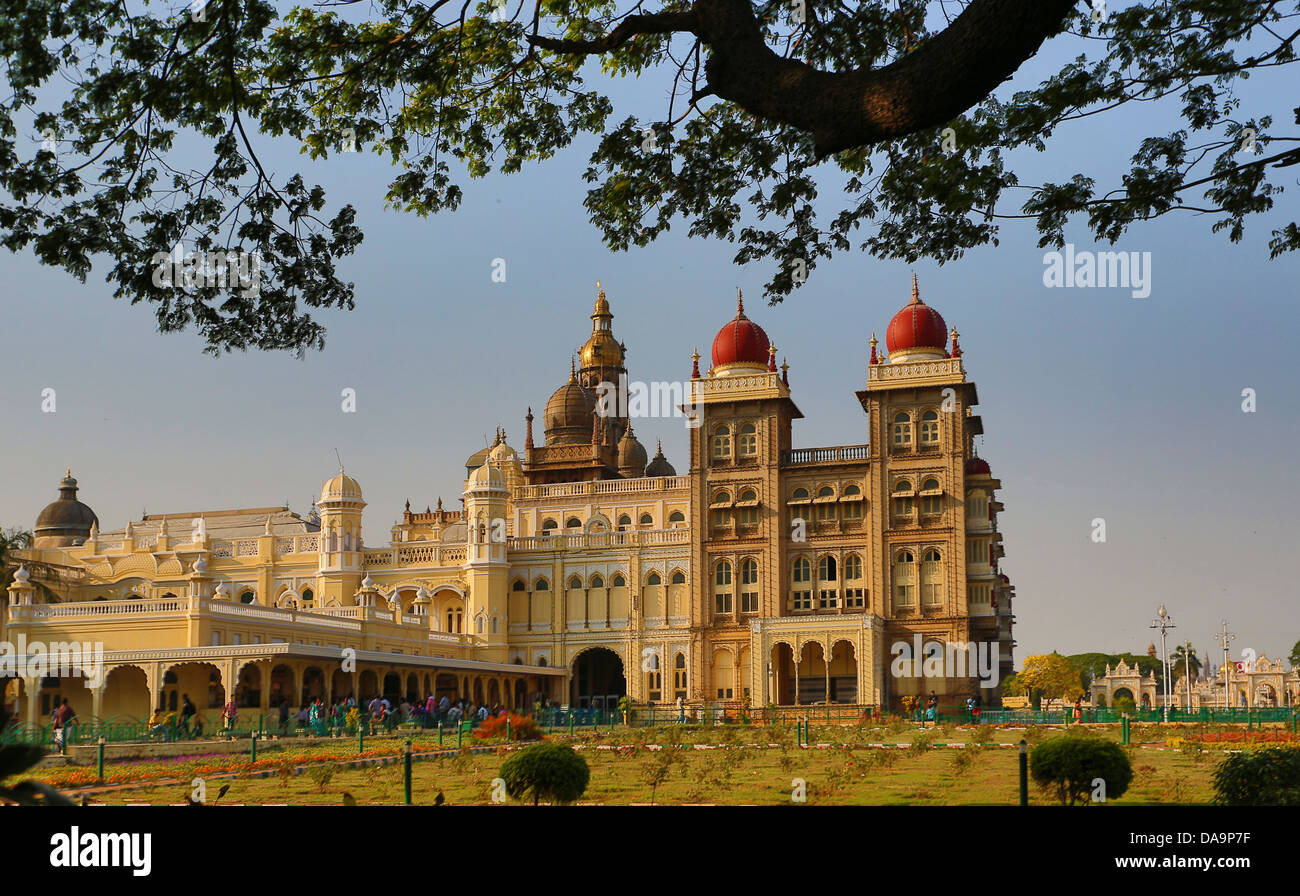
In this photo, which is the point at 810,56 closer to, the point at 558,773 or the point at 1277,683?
the point at 558,773

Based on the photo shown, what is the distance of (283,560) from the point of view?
63.9m

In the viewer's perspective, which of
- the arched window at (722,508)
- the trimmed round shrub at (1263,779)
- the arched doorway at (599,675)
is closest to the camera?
the trimmed round shrub at (1263,779)

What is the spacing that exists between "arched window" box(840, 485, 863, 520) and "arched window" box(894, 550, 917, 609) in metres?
2.51

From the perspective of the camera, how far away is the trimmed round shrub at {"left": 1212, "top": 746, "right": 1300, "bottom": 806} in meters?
10.6

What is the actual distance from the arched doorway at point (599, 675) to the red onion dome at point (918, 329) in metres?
19.4

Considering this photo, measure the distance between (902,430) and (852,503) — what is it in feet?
12.4

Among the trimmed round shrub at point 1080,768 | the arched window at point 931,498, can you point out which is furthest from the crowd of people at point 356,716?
the arched window at point 931,498

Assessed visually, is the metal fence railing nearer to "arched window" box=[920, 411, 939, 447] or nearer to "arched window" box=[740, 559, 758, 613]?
"arched window" box=[740, 559, 758, 613]

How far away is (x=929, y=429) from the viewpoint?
59031 millimetres

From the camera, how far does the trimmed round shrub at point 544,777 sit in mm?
14484

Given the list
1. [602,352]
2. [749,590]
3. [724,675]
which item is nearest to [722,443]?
[749,590]

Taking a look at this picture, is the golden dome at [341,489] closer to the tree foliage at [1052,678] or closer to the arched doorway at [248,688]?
the arched doorway at [248,688]

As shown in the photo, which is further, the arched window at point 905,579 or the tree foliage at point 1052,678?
the tree foliage at point 1052,678

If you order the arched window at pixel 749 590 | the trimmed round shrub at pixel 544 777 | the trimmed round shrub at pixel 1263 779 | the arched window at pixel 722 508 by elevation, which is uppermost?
the arched window at pixel 722 508
